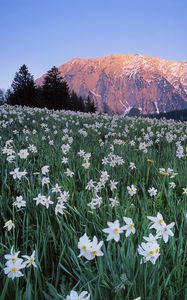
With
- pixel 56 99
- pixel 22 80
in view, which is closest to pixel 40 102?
pixel 56 99

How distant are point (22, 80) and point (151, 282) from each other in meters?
73.1

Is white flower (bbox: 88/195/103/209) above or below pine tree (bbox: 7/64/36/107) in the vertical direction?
below

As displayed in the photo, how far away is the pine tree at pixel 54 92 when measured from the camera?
68312mm

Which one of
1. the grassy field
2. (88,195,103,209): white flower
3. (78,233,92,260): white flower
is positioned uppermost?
(78,233,92,260): white flower

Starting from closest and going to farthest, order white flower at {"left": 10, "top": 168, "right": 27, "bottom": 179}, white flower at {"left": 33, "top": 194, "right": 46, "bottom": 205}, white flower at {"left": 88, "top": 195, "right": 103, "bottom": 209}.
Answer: white flower at {"left": 33, "top": 194, "right": 46, "bottom": 205}
white flower at {"left": 88, "top": 195, "right": 103, "bottom": 209}
white flower at {"left": 10, "top": 168, "right": 27, "bottom": 179}

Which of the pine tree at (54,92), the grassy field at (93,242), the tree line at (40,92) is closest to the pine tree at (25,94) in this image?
the tree line at (40,92)

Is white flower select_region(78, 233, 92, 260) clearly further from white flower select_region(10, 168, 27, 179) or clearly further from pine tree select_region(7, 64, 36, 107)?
pine tree select_region(7, 64, 36, 107)

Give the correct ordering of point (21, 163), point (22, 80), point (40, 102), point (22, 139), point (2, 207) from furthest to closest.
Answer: point (22, 80), point (40, 102), point (22, 139), point (21, 163), point (2, 207)

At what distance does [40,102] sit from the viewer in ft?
222

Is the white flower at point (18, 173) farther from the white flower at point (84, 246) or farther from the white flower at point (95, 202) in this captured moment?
the white flower at point (84, 246)

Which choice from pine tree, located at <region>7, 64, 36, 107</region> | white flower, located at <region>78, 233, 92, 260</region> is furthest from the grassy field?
pine tree, located at <region>7, 64, 36, 107</region>

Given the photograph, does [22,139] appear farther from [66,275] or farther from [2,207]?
[66,275]

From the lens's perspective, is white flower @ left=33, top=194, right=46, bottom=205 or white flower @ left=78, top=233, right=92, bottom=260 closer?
white flower @ left=78, top=233, right=92, bottom=260

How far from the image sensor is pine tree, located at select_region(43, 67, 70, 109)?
68312mm
